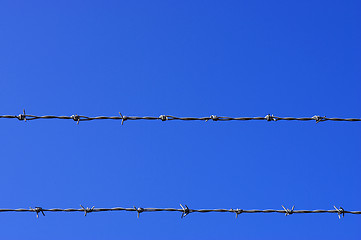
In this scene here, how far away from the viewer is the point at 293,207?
369 centimetres

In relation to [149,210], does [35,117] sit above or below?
above

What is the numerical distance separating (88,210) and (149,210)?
53cm

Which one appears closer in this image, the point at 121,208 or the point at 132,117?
the point at 121,208

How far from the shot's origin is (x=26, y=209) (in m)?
3.57

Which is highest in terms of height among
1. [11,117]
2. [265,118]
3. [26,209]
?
[265,118]

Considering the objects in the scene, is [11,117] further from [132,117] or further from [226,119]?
[226,119]

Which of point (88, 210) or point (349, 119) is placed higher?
point (349, 119)

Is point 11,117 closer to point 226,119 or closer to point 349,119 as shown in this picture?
point 226,119

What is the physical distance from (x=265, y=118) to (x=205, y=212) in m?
1.02

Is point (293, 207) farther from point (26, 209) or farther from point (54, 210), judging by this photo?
point (26, 209)

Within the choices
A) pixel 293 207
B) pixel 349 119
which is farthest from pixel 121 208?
pixel 349 119

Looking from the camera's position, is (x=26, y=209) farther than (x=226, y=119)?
No

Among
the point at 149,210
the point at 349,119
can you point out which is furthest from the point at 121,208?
the point at 349,119

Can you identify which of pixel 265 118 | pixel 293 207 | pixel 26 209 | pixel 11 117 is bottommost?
pixel 26 209
